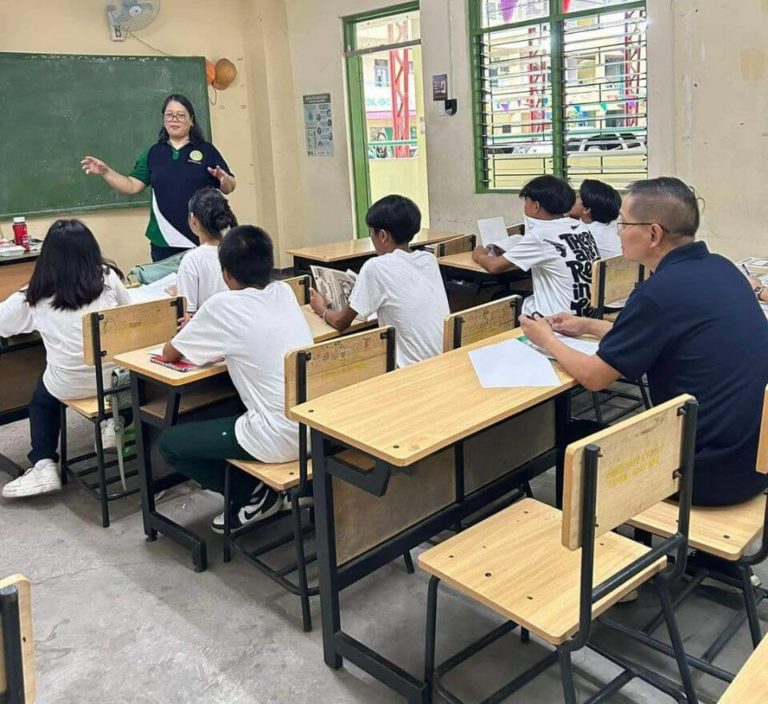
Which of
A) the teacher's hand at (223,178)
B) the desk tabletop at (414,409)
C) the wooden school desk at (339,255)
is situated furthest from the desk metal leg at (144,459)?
the wooden school desk at (339,255)

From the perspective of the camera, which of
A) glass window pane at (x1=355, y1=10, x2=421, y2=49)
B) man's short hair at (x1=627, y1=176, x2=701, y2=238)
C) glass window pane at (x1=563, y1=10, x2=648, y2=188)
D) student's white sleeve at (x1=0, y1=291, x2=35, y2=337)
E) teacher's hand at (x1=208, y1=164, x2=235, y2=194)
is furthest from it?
glass window pane at (x1=355, y1=10, x2=421, y2=49)

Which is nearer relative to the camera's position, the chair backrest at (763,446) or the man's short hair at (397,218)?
the chair backrest at (763,446)

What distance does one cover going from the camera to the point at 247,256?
8.11 ft

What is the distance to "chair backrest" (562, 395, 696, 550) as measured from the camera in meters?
1.34

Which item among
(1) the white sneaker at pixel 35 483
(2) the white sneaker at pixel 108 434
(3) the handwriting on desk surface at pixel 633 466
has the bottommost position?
(1) the white sneaker at pixel 35 483

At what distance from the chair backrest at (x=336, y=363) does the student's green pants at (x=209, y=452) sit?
36 cm

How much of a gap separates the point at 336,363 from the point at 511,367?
0.50m

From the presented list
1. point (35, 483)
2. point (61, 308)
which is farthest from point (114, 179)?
point (35, 483)

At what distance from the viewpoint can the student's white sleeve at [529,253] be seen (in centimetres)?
345

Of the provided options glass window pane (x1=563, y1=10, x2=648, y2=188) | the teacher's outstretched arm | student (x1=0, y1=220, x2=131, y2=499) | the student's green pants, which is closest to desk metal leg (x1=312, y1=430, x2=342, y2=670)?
the student's green pants

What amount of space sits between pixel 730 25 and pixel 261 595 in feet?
13.4

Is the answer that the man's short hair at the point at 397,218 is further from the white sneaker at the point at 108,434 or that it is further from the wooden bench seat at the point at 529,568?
the white sneaker at the point at 108,434

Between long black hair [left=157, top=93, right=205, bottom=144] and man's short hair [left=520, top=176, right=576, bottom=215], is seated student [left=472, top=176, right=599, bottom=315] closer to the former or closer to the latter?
man's short hair [left=520, top=176, right=576, bottom=215]

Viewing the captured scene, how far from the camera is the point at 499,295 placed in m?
4.38
